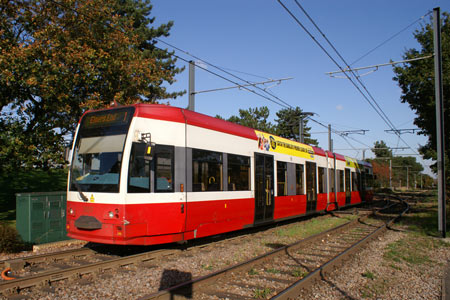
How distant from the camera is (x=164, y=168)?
324 inches

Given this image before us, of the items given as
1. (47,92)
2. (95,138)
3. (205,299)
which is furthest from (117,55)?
(205,299)

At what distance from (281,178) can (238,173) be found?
299 centimetres

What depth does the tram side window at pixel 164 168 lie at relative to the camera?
809 cm

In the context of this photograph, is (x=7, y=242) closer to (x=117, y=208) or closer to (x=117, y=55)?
(x=117, y=208)

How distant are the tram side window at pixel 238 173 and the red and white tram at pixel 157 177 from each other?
3 cm

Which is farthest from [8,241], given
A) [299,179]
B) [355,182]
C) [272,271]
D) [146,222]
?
[355,182]

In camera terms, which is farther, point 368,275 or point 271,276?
point 368,275

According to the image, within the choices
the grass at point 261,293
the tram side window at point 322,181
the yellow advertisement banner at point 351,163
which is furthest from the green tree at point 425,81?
the grass at point 261,293

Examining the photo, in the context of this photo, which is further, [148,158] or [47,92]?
→ [47,92]

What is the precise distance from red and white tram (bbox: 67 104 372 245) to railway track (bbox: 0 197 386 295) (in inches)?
18.7

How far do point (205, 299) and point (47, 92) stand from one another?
922 cm

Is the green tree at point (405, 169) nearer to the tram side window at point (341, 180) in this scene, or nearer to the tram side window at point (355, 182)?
the tram side window at point (355, 182)

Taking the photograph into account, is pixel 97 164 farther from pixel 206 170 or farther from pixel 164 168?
pixel 206 170

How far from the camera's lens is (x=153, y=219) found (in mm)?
7875
